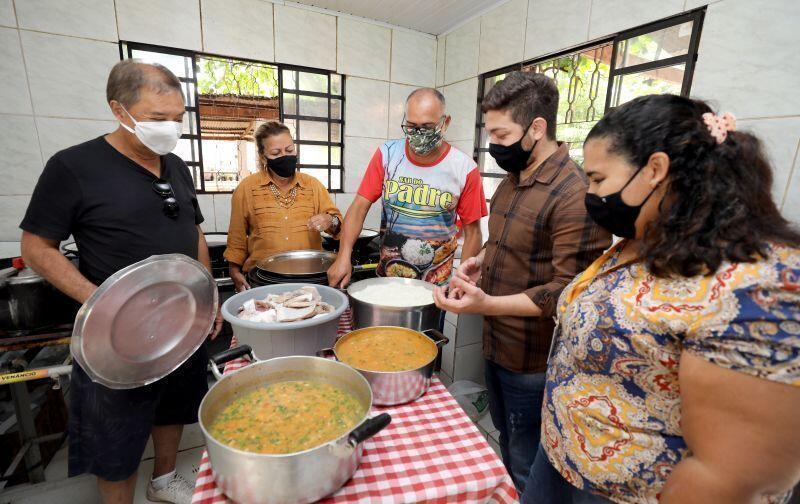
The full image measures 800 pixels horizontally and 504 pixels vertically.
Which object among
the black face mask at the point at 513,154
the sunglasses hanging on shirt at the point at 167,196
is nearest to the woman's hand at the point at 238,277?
the sunglasses hanging on shirt at the point at 167,196

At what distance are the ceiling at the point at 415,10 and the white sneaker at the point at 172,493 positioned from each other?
13.3 ft

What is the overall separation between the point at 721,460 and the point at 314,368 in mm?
940

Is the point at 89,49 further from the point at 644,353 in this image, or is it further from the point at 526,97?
the point at 644,353

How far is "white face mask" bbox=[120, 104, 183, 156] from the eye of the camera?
141 centimetres

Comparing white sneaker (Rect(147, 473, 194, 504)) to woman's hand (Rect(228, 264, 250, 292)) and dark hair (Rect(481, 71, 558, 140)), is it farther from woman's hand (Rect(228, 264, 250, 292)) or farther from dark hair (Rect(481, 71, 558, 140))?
dark hair (Rect(481, 71, 558, 140))

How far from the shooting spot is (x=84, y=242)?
142 cm

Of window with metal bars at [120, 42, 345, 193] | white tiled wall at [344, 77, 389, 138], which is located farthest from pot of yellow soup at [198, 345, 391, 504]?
white tiled wall at [344, 77, 389, 138]

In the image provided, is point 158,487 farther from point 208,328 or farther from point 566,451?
point 566,451

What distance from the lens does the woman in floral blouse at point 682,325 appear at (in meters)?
0.60

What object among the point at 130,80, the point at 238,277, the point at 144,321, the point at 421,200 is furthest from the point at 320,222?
the point at 144,321

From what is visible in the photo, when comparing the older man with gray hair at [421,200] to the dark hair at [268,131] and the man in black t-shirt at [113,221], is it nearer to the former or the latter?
the dark hair at [268,131]

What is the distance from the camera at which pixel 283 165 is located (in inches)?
94.0

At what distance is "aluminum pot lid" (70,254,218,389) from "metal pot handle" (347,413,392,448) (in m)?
0.68

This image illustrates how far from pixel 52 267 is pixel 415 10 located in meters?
3.69
